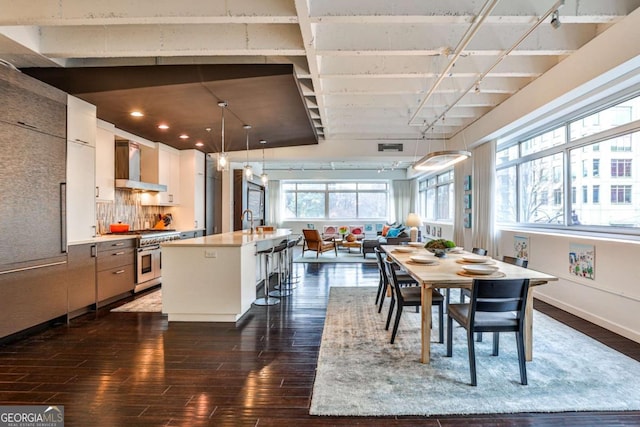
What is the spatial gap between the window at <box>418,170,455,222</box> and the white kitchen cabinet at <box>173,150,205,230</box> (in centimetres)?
623

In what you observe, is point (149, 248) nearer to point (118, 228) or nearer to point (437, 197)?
point (118, 228)

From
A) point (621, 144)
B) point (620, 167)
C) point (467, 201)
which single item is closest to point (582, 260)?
point (620, 167)

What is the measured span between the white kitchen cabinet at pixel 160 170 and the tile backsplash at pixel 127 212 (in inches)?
8.6

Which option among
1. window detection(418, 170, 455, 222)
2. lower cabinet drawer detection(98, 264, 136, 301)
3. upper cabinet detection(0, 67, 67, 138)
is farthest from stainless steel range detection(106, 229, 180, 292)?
window detection(418, 170, 455, 222)

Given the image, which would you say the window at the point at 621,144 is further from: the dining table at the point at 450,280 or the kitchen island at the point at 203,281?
the kitchen island at the point at 203,281

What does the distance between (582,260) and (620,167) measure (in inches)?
43.2

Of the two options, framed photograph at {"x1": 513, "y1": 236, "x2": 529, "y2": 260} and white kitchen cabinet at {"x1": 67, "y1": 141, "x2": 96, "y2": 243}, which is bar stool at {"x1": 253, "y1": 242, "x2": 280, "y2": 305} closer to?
white kitchen cabinet at {"x1": 67, "y1": 141, "x2": 96, "y2": 243}

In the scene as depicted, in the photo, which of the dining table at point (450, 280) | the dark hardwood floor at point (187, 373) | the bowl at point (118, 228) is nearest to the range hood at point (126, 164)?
the bowl at point (118, 228)

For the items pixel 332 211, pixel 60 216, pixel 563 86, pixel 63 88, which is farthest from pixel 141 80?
pixel 332 211

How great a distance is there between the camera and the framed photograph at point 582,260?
3605 millimetres

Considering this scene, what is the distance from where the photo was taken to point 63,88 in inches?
141

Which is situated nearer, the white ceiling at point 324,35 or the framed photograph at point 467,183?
the white ceiling at point 324,35

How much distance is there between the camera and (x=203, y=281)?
145 inches

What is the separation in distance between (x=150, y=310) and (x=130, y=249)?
3.47ft
